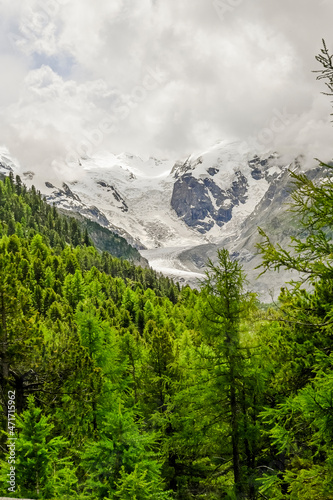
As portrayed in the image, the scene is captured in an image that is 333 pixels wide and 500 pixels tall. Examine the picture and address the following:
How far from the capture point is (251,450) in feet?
48.4

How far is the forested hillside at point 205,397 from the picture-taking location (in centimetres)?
793

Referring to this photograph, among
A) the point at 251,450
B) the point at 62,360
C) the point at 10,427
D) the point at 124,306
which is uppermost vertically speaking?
the point at 124,306

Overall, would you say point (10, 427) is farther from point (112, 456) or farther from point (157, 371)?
point (157, 371)

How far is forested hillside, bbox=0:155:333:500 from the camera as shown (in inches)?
312

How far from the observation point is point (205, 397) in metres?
12.6

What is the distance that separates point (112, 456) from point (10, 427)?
396cm

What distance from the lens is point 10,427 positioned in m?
12.1

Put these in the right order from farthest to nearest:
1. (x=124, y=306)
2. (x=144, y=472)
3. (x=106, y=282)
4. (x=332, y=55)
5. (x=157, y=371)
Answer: (x=106, y=282)
(x=124, y=306)
(x=157, y=371)
(x=144, y=472)
(x=332, y=55)

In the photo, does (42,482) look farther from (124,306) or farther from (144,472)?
(124,306)

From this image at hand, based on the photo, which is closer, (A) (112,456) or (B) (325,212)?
(B) (325,212)

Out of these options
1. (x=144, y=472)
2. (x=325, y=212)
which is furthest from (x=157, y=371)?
(x=325, y=212)

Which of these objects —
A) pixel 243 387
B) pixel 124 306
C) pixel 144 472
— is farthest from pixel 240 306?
pixel 124 306

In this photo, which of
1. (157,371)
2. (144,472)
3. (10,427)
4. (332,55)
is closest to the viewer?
(332,55)

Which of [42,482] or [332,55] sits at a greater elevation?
[332,55]
